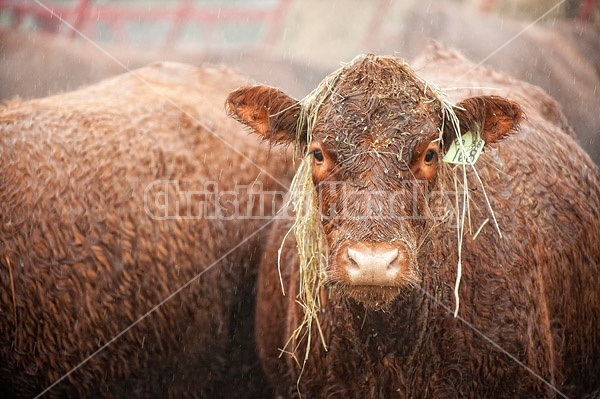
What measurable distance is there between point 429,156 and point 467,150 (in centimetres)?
29

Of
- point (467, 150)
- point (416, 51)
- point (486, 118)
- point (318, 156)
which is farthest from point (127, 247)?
point (416, 51)

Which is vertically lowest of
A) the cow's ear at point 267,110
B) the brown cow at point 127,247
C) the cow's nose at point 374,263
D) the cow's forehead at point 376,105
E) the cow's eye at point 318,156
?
the brown cow at point 127,247

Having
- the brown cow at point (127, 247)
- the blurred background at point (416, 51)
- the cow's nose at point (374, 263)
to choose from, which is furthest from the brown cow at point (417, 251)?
the blurred background at point (416, 51)

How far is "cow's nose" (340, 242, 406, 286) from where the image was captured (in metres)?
2.68

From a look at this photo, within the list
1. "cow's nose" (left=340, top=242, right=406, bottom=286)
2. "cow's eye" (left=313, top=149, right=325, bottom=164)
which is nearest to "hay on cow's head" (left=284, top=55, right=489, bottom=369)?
"cow's eye" (left=313, top=149, right=325, bottom=164)

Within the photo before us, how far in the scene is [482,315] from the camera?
133 inches

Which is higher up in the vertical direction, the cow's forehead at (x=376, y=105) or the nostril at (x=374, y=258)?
the cow's forehead at (x=376, y=105)

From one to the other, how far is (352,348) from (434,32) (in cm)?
573

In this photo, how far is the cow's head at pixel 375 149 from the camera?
2.78 metres

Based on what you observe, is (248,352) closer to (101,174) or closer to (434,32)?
(101,174)

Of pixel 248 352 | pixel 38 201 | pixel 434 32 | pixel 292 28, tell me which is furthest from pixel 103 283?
pixel 292 28

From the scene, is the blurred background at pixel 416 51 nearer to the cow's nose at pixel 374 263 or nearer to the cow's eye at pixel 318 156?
the cow's eye at pixel 318 156

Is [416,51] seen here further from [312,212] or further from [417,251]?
[417,251]

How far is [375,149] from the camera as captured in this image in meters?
2.93
